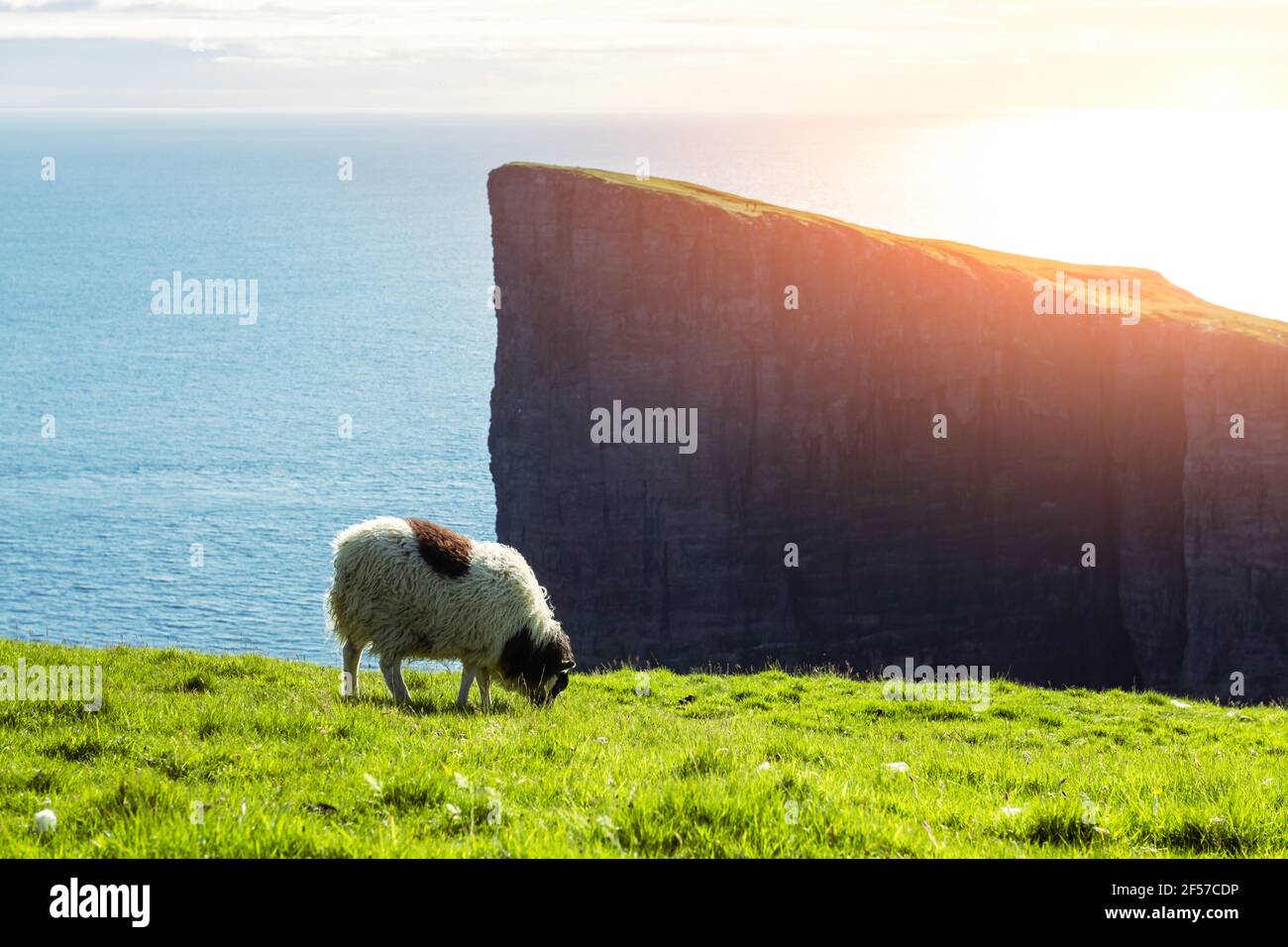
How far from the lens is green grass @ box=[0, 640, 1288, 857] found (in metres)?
7.71

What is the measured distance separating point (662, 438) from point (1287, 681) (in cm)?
4476

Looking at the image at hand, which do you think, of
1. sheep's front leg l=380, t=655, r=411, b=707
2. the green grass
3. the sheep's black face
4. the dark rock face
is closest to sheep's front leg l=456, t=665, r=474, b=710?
the green grass

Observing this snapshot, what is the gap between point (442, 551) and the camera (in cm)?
1733

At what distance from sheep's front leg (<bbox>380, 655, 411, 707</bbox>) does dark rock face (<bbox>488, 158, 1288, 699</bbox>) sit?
70.1 meters

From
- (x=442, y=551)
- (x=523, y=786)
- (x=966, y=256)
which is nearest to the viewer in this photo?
(x=523, y=786)

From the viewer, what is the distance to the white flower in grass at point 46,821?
8062 mm

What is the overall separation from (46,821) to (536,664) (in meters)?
10.0

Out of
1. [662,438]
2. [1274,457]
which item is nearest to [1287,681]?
[1274,457]

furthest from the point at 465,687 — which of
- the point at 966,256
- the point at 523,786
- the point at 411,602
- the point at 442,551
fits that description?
the point at 966,256

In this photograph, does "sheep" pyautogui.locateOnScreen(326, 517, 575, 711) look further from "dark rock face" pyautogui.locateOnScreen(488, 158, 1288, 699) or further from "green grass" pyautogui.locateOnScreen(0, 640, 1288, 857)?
"dark rock face" pyautogui.locateOnScreen(488, 158, 1288, 699)

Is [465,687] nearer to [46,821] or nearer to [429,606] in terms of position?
[429,606]

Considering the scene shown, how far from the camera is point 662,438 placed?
91500 mm
